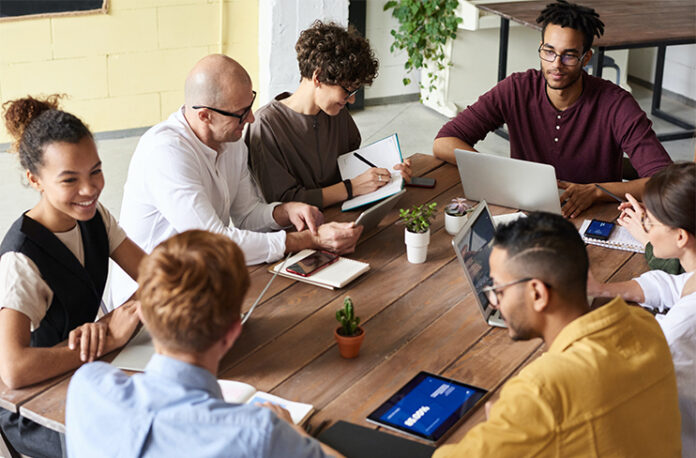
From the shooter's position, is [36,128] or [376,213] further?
[376,213]

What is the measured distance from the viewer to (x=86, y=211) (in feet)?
6.89

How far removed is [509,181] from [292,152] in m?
0.81

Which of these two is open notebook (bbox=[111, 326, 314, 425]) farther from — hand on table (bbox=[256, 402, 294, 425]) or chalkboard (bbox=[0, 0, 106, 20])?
chalkboard (bbox=[0, 0, 106, 20])

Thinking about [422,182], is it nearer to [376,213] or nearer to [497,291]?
[376,213]

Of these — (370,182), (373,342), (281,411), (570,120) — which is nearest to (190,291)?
(281,411)

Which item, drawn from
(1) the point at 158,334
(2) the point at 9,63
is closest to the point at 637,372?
(1) the point at 158,334

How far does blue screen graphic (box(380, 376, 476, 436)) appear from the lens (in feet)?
5.65

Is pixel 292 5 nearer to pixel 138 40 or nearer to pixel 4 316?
pixel 138 40

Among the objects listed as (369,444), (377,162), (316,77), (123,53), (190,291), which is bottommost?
(369,444)

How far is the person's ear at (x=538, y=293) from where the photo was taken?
160 centimetres

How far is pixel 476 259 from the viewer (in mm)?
2137

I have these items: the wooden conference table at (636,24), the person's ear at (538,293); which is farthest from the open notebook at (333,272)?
the wooden conference table at (636,24)

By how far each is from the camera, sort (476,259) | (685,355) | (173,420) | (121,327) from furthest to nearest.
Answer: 1. (476,259)
2. (121,327)
3. (685,355)
4. (173,420)

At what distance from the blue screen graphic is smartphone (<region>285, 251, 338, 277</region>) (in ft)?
2.09
